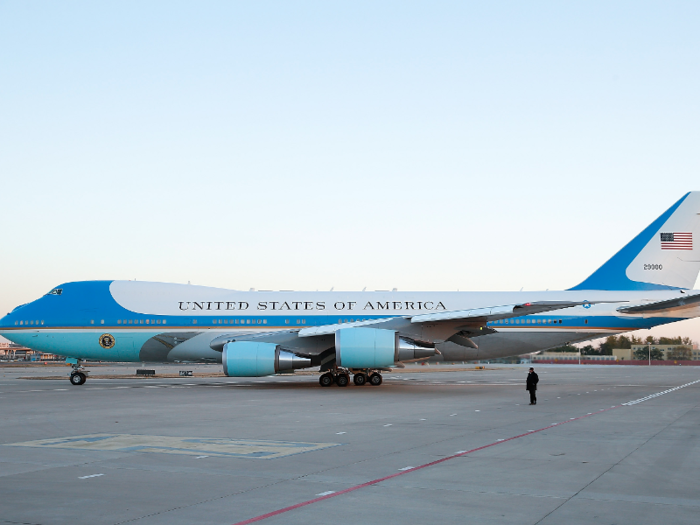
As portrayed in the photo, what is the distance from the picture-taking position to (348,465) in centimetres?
954

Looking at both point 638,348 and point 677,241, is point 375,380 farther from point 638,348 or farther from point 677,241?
point 638,348

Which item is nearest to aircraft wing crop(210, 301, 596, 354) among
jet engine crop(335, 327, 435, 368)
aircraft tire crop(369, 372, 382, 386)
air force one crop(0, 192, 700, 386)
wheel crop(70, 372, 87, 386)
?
air force one crop(0, 192, 700, 386)

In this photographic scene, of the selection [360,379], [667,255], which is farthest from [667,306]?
[360,379]

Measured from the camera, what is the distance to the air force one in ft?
96.5

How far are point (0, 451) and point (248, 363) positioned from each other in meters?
15.3

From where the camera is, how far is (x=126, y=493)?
25.2 ft

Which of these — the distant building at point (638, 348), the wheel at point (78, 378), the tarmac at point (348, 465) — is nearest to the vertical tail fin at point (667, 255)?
the tarmac at point (348, 465)

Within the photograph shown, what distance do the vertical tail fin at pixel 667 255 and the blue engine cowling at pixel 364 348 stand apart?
11.7 metres

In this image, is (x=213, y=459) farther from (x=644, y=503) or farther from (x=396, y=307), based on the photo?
(x=396, y=307)

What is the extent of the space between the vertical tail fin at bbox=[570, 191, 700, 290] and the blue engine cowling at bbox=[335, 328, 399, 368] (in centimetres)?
1174

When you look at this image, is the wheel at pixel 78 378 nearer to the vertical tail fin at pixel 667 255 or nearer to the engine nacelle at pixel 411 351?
the engine nacelle at pixel 411 351

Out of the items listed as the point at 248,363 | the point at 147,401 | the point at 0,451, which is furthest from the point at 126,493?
the point at 248,363

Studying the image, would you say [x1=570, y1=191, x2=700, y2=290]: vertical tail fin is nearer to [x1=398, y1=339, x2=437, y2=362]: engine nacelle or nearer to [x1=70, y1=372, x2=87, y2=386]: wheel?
[x1=398, y1=339, x2=437, y2=362]: engine nacelle

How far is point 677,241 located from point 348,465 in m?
26.7
